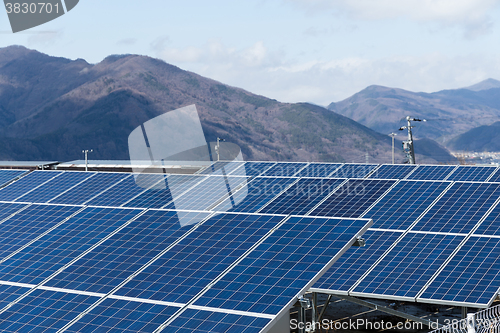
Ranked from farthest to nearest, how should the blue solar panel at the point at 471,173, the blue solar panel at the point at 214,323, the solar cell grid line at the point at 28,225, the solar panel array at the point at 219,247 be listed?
the blue solar panel at the point at 471,173, the solar cell grid line at the point at 28,225, the solar panel array at the point at 219,247, the blue solar panel at the point at 214,323

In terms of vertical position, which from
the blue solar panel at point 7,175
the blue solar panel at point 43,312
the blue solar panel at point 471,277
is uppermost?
the blue solar panel at point 7,175

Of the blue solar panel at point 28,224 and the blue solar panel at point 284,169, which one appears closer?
the blue solar panel at point 28,224

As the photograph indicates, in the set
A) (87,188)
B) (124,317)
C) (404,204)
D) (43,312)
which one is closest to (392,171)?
(404,204)

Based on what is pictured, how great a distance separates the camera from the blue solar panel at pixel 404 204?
25.1m

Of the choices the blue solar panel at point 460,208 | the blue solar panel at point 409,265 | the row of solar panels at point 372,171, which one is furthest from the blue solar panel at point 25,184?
the blue solar panel at point 460,208

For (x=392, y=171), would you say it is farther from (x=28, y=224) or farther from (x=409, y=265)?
(x=28, y=224)

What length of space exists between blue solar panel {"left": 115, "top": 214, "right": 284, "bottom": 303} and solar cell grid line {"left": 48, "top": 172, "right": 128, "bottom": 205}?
28.8 feet

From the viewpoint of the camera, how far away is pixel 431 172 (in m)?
37.6

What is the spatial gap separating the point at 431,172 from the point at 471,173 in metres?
2.60

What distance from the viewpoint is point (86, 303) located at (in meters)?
14.1

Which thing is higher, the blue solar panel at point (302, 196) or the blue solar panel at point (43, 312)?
the blue solar panel at point (43, 312)

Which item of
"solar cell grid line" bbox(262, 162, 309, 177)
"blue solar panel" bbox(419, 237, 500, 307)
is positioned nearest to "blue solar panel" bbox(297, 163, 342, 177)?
"solar cell grid line" bbox(262, 162, 309, 177)

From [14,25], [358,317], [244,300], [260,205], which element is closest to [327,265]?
[244,300]

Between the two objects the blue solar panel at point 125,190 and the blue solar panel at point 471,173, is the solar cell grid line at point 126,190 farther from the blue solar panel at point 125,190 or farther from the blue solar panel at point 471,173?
the blue solar panel at point 471,173
